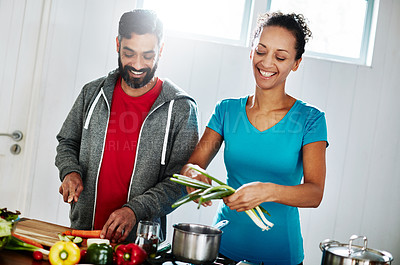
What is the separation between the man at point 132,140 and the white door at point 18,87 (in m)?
0.93

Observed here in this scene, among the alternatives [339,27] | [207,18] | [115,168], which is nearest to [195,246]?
[115,168]

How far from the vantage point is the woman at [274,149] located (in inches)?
68.1

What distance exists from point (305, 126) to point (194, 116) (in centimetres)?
55

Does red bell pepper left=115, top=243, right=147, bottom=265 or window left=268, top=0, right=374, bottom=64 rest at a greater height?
window left=268, top=0, right=374, bottom=64

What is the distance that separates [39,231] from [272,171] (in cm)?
94

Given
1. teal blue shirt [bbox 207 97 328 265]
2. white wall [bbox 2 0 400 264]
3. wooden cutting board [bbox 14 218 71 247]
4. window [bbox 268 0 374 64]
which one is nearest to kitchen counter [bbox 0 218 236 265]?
wooden cutting board [bbox 14 218 71 247]

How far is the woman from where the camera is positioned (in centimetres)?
173

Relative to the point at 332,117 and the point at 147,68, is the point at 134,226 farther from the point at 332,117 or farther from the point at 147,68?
the point at 332,117

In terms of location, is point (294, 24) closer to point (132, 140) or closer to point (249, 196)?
point (249, 196)

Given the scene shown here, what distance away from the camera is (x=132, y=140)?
78.5 inches

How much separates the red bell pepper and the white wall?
1416mm

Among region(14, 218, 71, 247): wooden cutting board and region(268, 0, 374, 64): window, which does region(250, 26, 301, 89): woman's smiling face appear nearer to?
region(14, 218, 71, 247): wooden cutting board

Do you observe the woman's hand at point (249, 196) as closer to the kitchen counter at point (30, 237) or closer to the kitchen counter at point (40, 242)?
the kitchen counter at point (40, 242)

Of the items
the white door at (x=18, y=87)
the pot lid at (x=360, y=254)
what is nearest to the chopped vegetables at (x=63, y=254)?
the pot lid at (x=360, y=254)
